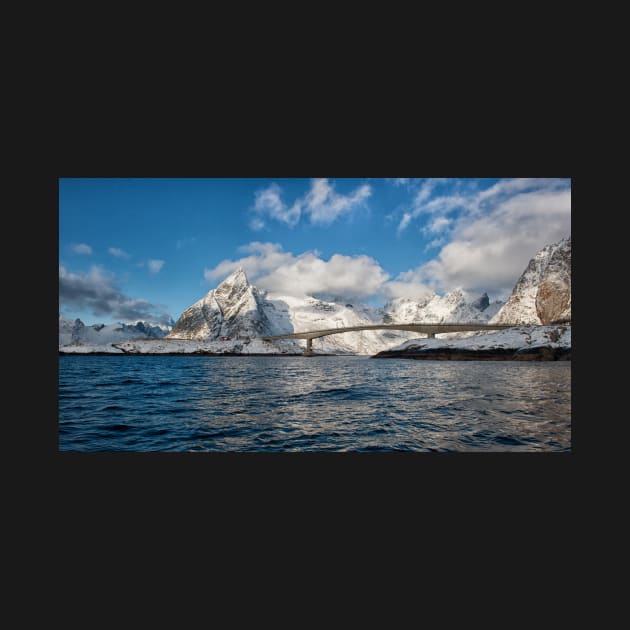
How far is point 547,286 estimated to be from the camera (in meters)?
21.8

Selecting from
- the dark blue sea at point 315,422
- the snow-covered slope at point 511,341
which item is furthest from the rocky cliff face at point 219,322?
the dark blue sea at point 315,422

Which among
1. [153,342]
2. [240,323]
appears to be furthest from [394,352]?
[240,323]

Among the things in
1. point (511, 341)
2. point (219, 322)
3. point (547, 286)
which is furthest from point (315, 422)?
point (219, 322)

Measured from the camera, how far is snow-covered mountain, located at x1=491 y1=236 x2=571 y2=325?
31.3 feet

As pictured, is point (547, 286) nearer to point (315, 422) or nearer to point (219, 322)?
point (315, 422)

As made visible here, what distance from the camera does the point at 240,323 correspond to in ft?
608

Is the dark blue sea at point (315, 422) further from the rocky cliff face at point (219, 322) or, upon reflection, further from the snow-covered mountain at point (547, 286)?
the rocky cliff face at point (219, 322)

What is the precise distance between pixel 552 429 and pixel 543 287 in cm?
1962

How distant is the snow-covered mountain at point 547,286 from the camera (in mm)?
9555

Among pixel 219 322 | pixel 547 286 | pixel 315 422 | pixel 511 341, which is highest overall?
pixel 547 286

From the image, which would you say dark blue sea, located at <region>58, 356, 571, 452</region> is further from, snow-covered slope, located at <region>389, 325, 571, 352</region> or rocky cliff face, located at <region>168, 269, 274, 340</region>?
rocky cliff face, located at <region>168, 269, 274, 340</region>

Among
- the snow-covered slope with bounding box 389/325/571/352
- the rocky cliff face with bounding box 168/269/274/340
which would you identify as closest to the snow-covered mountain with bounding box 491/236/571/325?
the snow-covered slope with bounding box 389/325/571/352

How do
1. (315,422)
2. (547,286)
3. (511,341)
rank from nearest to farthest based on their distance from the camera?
(315,422), (547,286), (511,341)

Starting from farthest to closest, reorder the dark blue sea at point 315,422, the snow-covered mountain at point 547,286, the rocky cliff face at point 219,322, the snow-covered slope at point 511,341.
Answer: the rocky cliff face at point 219,322 < the snow-covered slope at point 511,341 < the snow-covered mountain at point 547,286 < the dark blue sea at point 315,422
